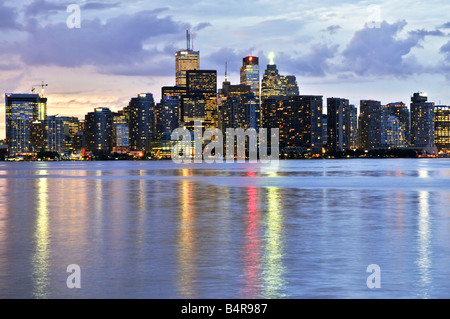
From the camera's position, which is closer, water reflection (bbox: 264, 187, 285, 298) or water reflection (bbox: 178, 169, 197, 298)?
water reflection (bbox: 264, 187, 285, 298)

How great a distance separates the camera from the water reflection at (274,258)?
16797 millimetres

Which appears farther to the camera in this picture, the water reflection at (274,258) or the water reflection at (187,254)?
the water reflection at (187,254)

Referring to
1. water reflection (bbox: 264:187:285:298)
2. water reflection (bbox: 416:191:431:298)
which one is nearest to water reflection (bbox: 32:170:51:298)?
water reflection (bbox: 264:187:285:298)

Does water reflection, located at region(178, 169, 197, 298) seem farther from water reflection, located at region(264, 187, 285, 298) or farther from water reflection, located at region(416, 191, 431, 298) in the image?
water reflection, located at region(416, 191, 431, 298)

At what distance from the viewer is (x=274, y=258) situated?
72.0ft

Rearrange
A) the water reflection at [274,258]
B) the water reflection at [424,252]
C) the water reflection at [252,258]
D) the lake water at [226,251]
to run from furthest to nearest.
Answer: the water reflection at [424,252] < the lake water at [226,251] < the water reflection at [274,258] < the water reflection at [252,258]

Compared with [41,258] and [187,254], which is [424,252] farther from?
[41,258]

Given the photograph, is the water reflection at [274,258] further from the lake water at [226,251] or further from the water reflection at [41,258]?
the water reflection at [41,258]

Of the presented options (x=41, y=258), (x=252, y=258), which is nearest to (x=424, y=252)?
(x=252, y=258)

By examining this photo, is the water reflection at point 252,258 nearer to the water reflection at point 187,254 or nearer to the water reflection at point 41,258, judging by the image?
the water reflection at point 187,254

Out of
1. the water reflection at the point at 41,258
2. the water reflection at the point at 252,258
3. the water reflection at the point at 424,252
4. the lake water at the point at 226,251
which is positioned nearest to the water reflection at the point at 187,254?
the lake water at the point at 226,251

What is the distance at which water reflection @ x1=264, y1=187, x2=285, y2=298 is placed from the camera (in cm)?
1680

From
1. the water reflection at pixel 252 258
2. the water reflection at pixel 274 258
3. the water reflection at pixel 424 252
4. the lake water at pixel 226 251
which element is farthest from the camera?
the water reflection at pixel 424 252
